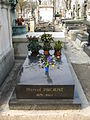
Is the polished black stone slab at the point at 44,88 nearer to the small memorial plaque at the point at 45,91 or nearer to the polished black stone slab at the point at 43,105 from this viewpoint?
the small memorial plaque at the point at 45,91

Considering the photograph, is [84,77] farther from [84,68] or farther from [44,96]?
[44,96]

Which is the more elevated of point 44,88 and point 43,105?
point 44,88

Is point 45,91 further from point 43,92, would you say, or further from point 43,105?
point 43,105

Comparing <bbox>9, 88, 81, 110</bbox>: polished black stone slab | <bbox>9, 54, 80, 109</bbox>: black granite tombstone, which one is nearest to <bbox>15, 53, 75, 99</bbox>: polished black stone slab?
<bbox>9, 54, 80, 109</bbox>: black granite tombstone

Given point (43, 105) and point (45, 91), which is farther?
point (45, 91)

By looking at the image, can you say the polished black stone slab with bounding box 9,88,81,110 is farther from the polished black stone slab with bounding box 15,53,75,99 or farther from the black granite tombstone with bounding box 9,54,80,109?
the polished black stone slab with bounding box 15,53,75,99

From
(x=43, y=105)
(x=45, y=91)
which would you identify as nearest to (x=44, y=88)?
(x=45, y=91)

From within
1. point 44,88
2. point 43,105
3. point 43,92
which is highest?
point 44,88

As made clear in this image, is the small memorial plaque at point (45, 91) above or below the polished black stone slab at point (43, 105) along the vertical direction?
above

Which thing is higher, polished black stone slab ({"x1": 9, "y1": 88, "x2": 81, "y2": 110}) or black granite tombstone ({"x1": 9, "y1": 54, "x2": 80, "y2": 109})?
black granite tombstone ({"x1": 9, "y1": 54, "x2": 80, "y2": 109})

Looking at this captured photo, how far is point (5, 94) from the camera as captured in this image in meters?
5.09

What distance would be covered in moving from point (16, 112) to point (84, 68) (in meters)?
4.55

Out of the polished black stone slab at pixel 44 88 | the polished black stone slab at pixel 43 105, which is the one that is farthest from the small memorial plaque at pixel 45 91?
the polished black stone slab at pixel 43 105

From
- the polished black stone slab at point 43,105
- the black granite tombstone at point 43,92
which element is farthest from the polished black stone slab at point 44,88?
the polished black stone slab at point 43,105
